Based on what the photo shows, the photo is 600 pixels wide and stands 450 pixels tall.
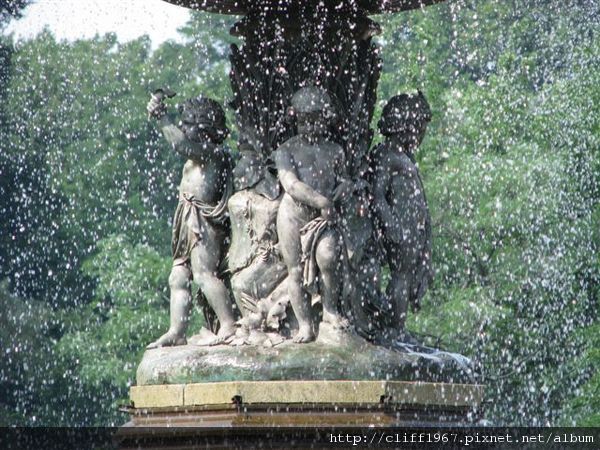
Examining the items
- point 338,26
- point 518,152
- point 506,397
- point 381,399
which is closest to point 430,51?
point 518,152

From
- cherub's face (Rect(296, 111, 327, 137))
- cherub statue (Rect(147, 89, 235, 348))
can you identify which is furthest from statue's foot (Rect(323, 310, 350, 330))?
cherub's face (Rect(296, 111, 327, 137))

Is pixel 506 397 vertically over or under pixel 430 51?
under

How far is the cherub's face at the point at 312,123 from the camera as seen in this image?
12.4 m

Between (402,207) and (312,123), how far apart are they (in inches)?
37.1

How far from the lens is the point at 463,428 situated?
12.2 meters

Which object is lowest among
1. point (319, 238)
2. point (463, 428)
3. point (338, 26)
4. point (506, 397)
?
point (506, 397)

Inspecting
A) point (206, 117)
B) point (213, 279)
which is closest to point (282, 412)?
point (213, 279)

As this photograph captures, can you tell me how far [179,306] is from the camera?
41.8 feet

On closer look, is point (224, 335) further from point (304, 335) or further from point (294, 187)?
point (294, 187)

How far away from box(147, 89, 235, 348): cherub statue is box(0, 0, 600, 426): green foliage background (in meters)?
8.52

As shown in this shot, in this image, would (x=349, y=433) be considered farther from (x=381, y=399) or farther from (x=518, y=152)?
(x=518, y=152)

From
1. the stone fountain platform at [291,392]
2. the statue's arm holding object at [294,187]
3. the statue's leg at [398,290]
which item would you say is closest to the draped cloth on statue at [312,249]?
the statue's arm holding object at [294,187]

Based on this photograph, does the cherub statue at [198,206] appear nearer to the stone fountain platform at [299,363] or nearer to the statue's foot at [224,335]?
the statue's foot at [224,335]

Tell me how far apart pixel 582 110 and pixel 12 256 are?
9.34 meters
